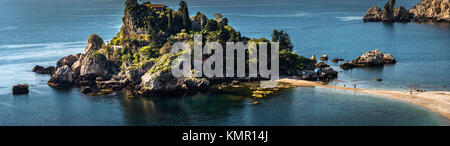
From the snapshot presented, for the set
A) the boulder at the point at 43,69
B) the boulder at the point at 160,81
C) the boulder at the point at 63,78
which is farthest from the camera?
the boulder at the point at 43,69

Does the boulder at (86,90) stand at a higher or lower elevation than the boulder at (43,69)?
lower

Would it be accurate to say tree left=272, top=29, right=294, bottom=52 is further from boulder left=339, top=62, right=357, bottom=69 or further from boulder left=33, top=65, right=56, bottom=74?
boulder left=33, top=65, right=56, bottom=74

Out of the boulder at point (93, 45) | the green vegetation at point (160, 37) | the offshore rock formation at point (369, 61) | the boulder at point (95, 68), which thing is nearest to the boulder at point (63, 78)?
the boulder at point (95, 68)

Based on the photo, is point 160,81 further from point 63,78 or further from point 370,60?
point 370,60

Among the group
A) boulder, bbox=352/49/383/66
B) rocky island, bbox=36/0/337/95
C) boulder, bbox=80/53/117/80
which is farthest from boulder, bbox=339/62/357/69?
boulder, bbox=80/53/117/80

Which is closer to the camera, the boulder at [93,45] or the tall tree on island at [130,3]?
the boulder at [93,45]

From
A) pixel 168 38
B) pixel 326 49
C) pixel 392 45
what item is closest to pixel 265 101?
pixel 168 38

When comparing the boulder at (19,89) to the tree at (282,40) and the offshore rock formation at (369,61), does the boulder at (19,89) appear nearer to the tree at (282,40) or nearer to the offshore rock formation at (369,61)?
the tree at (282,40)

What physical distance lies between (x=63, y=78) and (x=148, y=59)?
2650cm

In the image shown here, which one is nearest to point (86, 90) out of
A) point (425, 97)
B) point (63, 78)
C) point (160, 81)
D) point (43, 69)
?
point (63, 78)

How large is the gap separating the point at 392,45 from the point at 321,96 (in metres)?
93.1

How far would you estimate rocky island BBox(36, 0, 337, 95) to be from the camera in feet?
393

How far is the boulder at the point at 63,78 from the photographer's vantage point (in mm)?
132000
